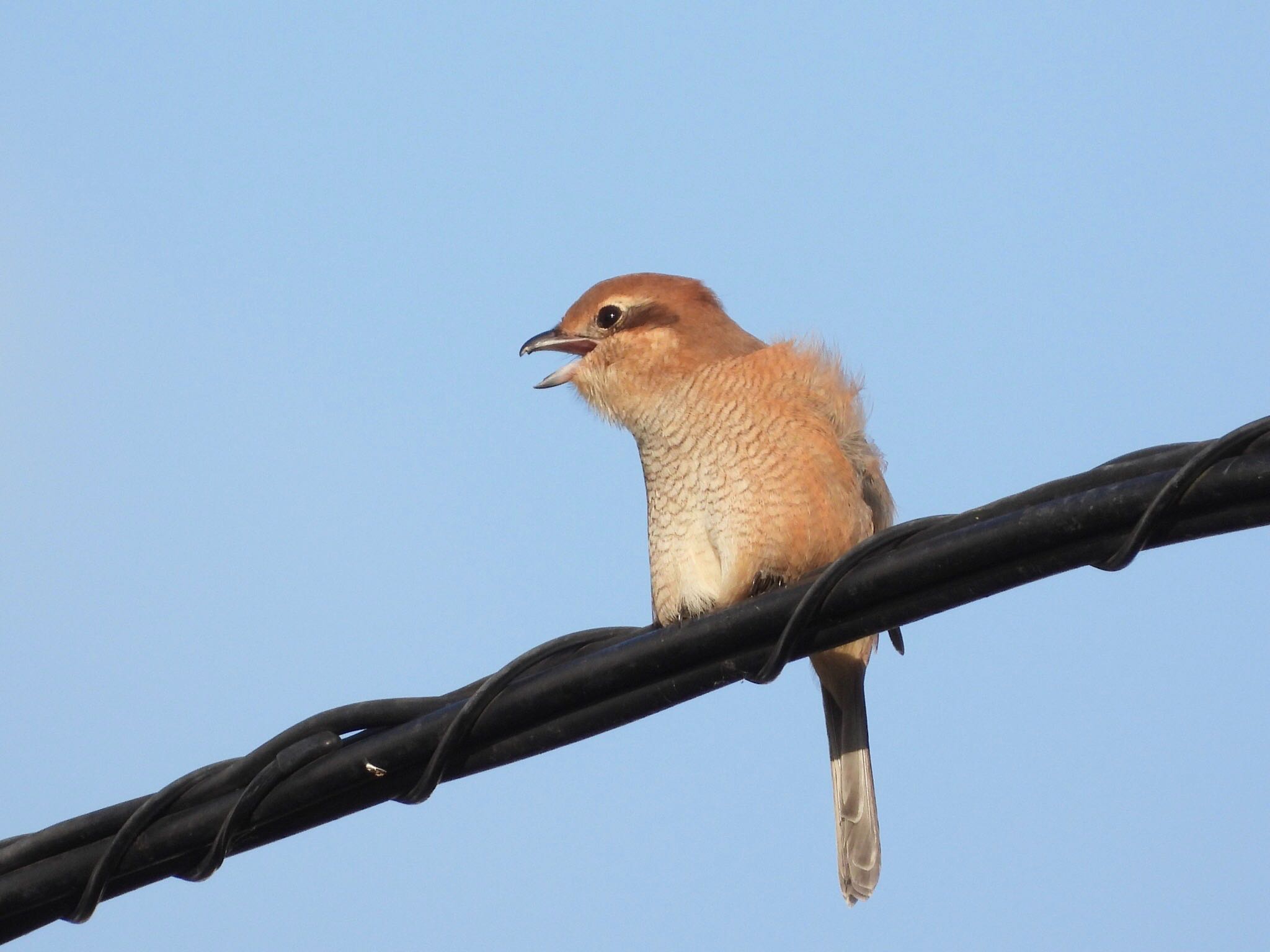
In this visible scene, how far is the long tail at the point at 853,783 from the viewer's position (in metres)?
6.66

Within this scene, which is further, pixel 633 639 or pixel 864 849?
pixel 864 849

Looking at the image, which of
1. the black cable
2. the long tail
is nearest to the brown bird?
the long tail

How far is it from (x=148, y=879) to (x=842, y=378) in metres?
3.54

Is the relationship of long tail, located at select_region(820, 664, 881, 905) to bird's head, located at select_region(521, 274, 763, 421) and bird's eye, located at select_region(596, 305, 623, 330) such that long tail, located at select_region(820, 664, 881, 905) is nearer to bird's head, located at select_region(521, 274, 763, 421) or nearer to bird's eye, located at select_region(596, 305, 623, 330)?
bird's head, located at select_region(521, 274, 763, 421)

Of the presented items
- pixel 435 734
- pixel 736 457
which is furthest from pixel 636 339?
pixel 435 734

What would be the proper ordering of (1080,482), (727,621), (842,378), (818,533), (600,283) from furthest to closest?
(600,283), (842,378), (818,533), (727,621), (1080,482)

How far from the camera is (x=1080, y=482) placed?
3.53m

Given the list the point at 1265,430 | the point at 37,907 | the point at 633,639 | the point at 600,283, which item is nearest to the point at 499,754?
the point at 633,639

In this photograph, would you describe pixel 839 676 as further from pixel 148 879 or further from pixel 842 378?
pixel 148 879

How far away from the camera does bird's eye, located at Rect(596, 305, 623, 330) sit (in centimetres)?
716

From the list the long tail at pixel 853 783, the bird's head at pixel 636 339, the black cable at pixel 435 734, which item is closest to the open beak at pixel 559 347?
the bird's head at pixel 636 339

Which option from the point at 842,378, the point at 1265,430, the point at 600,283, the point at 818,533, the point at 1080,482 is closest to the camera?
the point at 1265,430

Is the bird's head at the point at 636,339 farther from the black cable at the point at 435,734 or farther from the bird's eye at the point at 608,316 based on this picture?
the black cable at the point at 435,734

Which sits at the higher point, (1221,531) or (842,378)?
(842,378)
